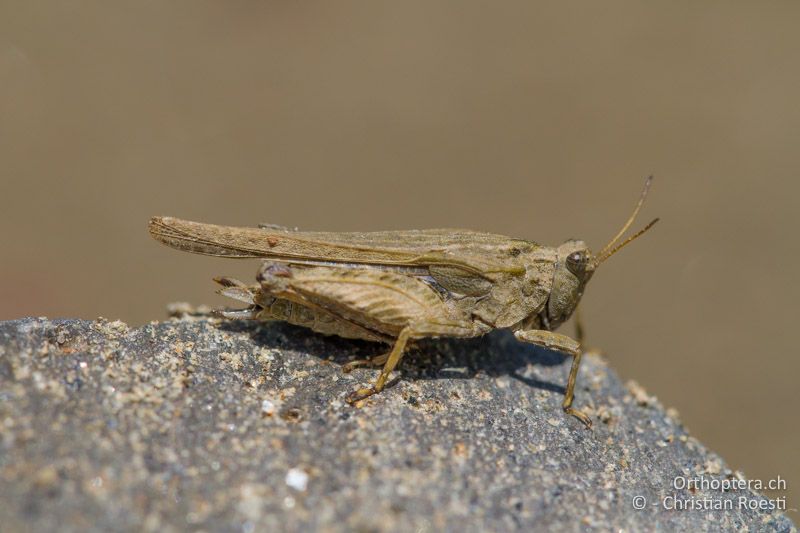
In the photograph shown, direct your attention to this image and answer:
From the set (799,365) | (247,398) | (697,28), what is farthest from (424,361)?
(697,28)

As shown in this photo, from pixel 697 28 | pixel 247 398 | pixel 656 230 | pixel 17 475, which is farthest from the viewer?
pixel 697 28

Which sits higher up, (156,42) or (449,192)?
(156,42)

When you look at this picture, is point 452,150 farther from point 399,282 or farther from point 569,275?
point 399,282

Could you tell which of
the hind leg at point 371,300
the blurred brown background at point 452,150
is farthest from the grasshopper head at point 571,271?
the blurred brown background at point 452,150

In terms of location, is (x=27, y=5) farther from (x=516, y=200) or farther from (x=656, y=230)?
(x=656, y=230)

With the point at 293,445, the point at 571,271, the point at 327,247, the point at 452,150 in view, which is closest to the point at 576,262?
the point at 571,271

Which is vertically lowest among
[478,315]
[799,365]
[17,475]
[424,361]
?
[17,475]

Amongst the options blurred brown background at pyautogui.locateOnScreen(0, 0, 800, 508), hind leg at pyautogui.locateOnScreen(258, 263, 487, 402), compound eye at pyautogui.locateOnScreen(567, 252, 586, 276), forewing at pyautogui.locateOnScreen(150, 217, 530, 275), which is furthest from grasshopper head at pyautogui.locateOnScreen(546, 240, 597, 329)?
blurred brown background at pyautogui.locateOnScreen(0, 0, 800, 508)

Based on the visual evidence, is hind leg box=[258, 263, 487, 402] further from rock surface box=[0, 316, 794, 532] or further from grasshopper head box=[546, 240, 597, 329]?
grasshopper head box=[546, 240, 597, 329]

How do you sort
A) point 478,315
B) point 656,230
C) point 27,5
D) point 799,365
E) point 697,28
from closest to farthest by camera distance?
point 478,315, point 799,365, point 656,230, point 27,5, point 697,28
